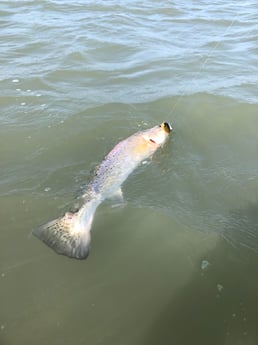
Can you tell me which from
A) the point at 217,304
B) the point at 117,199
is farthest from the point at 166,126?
the point at 217,304

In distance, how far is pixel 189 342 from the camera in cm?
343

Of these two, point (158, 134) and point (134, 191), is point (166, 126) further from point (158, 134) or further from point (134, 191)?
point (134, 191)

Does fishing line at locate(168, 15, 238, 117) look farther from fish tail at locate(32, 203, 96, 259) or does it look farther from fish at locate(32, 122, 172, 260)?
fish tail at locate(32, 203, 96, 259)

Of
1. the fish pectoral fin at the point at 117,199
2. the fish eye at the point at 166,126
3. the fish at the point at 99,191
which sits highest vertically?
the fish eye at the point at 166,126

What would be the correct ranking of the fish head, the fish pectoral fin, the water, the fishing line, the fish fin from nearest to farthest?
the water → the fish fin → the fish pectoral fin → the fish head → the fishing line

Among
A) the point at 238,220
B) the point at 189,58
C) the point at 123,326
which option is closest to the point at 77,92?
the point at 189,58

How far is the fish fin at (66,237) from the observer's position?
3.94 m

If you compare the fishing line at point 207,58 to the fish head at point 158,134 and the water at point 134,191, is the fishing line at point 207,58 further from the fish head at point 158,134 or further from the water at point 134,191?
the fish head at point 158,134

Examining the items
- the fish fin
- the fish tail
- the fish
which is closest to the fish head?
the fish

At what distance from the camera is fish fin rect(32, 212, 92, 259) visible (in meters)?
3.94

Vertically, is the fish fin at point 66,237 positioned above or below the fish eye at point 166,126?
below

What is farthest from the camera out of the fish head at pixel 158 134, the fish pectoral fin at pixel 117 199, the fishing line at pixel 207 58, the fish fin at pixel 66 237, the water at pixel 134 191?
the fishing line at pixel 207 58

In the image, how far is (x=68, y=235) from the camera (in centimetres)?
402

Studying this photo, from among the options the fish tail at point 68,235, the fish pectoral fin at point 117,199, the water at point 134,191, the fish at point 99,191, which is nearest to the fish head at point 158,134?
the fish at point 99,191
